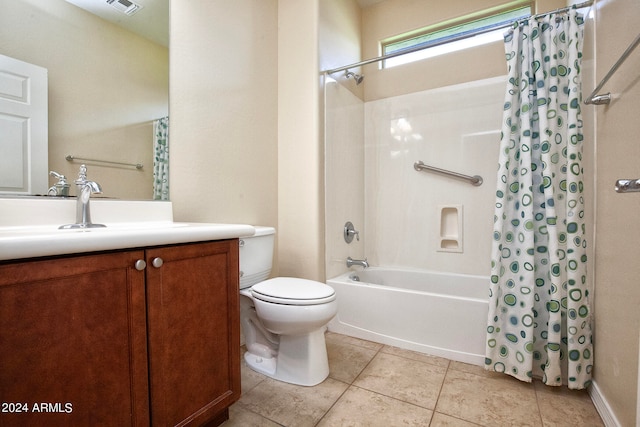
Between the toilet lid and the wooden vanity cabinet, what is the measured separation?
0.26 m

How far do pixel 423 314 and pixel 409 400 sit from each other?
537 mm

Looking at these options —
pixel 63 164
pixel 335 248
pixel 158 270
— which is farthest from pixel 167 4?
pixel 335 248

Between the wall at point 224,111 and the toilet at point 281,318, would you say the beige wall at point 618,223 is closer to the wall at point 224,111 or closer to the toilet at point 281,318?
the toilet at point 281,318

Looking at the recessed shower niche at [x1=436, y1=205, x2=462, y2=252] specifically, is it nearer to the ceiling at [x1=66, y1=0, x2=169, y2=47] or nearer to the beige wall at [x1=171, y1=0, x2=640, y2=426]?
the beige wall at [x1=171, y1=0, x2=640, y2=426]

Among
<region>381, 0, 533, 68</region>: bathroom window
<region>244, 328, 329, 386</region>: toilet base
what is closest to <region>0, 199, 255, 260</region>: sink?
<region>244, 328, 329, 386</region>: toilet base

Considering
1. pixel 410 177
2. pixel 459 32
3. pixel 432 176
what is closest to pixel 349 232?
pixel 410 177

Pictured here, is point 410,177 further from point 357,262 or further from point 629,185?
point 629,185

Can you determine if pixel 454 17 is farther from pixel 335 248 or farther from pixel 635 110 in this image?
pixel 335 248

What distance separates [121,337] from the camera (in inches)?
31.3

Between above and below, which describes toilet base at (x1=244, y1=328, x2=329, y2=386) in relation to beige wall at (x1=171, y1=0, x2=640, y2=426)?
below

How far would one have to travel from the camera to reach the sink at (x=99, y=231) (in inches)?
25.0

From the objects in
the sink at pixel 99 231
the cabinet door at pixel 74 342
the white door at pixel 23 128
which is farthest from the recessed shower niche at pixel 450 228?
the white door at pixel 23 128

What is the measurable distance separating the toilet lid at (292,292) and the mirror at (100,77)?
70 cm

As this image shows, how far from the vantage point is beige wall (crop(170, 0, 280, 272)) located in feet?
4.88
